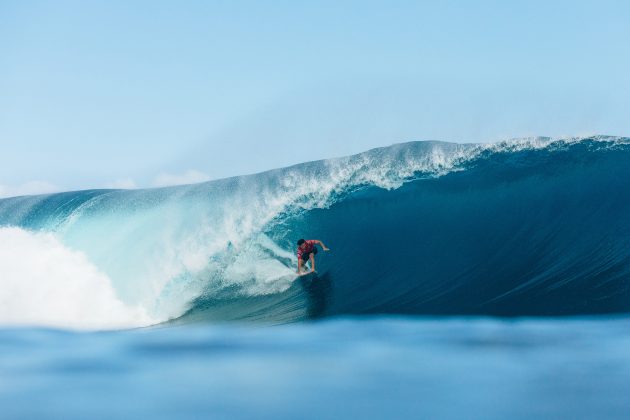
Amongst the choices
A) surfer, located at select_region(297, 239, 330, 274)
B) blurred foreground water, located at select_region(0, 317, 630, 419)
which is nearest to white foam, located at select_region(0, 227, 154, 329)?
blurred foreground water, located at select_region(0, 317, 630, 419)

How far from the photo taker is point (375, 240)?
1167 centimetres

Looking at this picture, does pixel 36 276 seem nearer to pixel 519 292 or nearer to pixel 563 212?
pixel 519 292

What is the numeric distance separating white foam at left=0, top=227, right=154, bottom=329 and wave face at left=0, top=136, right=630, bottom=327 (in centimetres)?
5

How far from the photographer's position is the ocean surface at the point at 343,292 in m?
5.30

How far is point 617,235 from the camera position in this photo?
34.7 feet

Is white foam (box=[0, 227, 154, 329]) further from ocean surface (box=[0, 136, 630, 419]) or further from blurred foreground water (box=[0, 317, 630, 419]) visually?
blurred foreground water (box=[0, 317, 630, 419])

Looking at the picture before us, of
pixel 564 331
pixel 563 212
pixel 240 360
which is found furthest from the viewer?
pixel 563 212

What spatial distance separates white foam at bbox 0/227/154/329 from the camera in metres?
10.0

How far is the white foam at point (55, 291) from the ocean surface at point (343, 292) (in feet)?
0.17

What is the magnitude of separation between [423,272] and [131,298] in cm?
478

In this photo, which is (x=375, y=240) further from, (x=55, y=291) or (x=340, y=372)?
(x=340, y=372)

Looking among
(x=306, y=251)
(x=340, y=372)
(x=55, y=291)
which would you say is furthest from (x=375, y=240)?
(x=340, y=372)

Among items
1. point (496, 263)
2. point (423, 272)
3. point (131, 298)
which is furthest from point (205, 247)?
point (496, 263)

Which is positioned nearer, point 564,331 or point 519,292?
point 564,331
